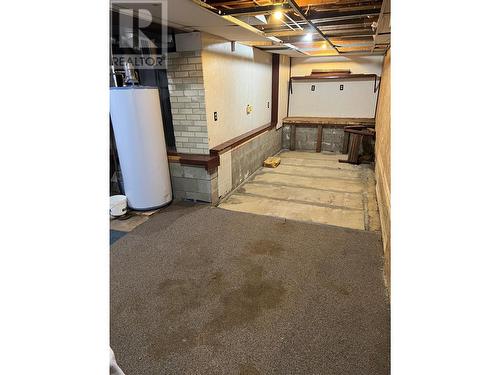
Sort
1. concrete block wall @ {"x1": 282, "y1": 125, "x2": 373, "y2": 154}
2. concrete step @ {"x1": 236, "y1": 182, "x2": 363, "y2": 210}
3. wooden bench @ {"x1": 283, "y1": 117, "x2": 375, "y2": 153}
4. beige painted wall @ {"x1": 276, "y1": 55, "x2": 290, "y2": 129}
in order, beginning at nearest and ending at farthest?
1. concrete step @ {"x1": 236, "y1": 182, "x2": 363, "y2": 210}
2. wooden bench @ {"x1": 283, "y1": 117, "x2": 375, "y2": 153}
3. beige painted wall @ {"x1": 276, "y1": 55, "x2": 290, "y2": 129}
4. concrete block wall @ {"x1": 282, "y1": 125, "x2": 373, "y2": 154}

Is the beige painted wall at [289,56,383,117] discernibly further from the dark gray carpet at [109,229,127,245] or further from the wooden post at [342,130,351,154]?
the dark gray carpet at [109,229,127,245]

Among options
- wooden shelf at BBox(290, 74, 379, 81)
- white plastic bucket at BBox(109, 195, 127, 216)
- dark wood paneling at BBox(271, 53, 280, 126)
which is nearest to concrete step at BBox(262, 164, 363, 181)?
dark wood paneling at BBox(271, 53, 280, 126)

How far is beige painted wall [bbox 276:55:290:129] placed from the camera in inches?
269

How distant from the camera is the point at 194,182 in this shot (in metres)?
3.88

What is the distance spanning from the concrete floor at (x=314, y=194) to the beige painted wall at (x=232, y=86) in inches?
36.3

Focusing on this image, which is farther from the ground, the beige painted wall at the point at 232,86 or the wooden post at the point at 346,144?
the beige painted wall at the point at 232,86

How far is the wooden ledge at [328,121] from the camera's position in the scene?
6723 mm

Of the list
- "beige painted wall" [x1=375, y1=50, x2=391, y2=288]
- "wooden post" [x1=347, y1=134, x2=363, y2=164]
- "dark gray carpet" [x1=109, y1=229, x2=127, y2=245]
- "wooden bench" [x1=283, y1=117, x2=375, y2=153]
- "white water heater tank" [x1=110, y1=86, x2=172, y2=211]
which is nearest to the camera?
"beige painted wall" [x1=375, y1=50, x2=391, y2=288]

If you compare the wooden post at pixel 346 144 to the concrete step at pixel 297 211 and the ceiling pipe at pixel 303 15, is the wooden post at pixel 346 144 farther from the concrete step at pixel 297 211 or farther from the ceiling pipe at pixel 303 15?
the concrete step at pixel 297 211

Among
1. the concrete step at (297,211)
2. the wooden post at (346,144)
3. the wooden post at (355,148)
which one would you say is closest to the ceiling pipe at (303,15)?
the concrete step at (297,211)

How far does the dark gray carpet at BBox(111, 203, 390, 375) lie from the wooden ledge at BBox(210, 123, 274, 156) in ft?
3.65

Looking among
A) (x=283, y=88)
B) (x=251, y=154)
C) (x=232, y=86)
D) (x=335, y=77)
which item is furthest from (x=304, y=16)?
Answer: (x=335, y=77)

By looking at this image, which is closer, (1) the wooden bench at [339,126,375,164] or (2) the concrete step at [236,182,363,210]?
(2) the concrete step at [236,182,363,210]
